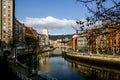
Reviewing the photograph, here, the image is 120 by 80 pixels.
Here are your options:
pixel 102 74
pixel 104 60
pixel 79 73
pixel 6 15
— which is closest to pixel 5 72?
pixel 102 74

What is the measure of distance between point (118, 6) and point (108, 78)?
104 feet

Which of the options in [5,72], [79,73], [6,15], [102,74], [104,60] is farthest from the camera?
[6,15]

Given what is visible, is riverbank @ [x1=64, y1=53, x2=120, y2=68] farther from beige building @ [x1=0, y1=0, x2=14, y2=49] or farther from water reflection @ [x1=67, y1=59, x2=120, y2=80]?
beige building @ [x1=0, y1=0, x2=14, y2=49]

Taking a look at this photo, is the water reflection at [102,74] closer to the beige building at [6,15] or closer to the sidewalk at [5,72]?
the sidewalk at [5,72]

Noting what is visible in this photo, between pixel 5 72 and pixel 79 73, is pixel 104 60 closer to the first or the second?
pixel 79 73

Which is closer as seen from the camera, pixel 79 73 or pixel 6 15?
pixel 79 73

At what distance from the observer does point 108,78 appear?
36281mm

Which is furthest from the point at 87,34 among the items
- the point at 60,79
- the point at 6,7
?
the point at 6,7

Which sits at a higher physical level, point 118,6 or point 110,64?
point 118,6

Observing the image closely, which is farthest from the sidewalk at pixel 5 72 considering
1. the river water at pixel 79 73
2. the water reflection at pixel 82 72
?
the water reflection at pixel 82 72

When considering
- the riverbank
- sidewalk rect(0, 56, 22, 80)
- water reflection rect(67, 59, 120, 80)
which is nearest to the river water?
water reflection rect(67, 59, 120, 80)

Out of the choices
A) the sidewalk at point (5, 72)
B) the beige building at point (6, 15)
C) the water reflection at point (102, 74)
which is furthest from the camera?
the beige building at point (6, 15)

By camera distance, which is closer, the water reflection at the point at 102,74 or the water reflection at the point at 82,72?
the water reflection at the point at 102,74

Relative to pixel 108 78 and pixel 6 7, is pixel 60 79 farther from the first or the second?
pixel 6 7
